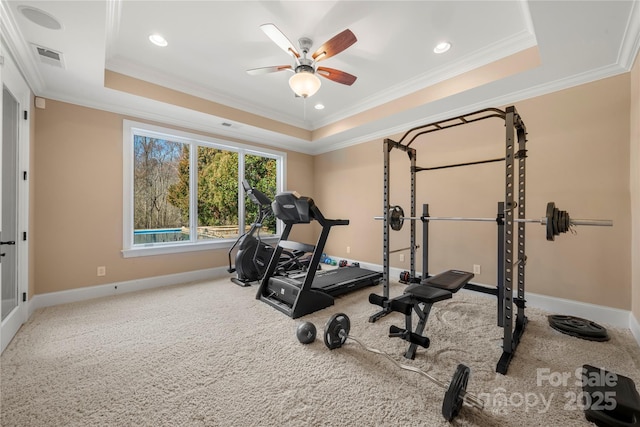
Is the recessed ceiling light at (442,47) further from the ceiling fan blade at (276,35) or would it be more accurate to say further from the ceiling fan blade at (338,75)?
the ceiling fan blade at (276,35)

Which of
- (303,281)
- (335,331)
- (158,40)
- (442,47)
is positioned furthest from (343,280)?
(158,40)

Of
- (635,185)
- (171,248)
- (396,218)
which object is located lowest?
(171,248)

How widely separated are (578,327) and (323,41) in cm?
374

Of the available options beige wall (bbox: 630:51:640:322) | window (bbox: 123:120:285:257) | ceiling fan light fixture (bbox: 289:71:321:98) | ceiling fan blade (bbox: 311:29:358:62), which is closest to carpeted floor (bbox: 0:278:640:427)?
beige wall (bbox: 630:51:640:322)

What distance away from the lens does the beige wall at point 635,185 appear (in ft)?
7.29

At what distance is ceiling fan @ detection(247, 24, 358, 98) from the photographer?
2145mm

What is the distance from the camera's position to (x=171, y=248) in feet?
12.9

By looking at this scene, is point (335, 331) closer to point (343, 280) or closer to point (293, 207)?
point (293, 207)

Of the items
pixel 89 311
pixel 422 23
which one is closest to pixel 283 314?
pixel 89 311

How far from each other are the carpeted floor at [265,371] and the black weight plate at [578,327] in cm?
8

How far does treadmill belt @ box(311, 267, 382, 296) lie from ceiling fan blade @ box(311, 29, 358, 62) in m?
2.58

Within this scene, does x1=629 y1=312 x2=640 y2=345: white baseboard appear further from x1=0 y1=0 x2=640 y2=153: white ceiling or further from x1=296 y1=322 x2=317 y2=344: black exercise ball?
x1=296 y1=322 x2=317 y2=344: black exercise ball

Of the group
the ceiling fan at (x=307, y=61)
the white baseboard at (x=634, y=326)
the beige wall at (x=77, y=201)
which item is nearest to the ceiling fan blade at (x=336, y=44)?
the ceiling fan at (x=307, y=61)

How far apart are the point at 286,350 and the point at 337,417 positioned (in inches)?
29.7
